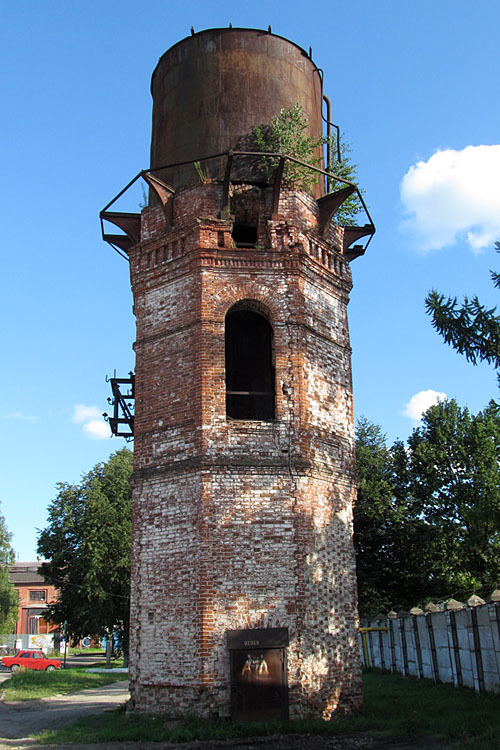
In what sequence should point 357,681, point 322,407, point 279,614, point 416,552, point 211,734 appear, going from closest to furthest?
1. point 211,734
2. point 279,614
3. point 357,681
4. point 322,407
5. point 416,552

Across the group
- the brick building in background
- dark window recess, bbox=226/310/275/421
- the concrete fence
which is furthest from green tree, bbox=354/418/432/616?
the brick building in background

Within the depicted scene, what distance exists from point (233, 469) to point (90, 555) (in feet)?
63.1

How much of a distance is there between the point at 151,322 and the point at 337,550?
5389mm

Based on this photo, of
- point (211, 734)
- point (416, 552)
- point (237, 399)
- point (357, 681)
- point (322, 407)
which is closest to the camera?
point (211, 734)

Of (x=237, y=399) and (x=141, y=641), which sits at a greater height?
(x=237, y=399)

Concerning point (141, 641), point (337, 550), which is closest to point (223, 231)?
point (337, 550)

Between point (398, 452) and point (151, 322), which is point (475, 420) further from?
point (151, 322)

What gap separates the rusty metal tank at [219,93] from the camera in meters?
14.2

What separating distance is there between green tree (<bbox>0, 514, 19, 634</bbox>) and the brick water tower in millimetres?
31148

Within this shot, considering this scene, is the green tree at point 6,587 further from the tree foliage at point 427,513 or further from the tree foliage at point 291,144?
the tree foliage at point 291,144

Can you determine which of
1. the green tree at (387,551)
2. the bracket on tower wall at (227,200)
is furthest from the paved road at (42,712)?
the green tree at (387,551)

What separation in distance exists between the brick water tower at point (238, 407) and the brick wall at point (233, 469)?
30 mm

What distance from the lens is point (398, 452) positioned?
99.1 feet

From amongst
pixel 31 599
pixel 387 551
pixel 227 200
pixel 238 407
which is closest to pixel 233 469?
pixel 238 407
